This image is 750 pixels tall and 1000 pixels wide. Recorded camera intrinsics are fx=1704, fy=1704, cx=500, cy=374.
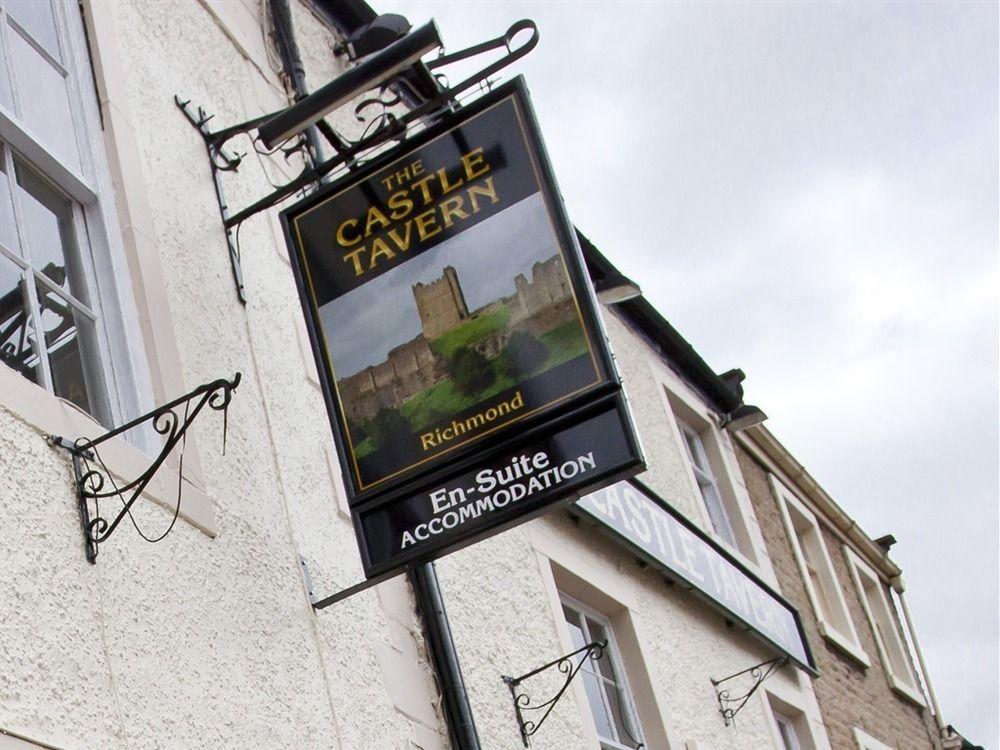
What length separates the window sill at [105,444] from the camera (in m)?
5.21

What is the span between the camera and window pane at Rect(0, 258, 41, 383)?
552 centimetres

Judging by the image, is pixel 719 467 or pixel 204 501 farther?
pixel 719 467

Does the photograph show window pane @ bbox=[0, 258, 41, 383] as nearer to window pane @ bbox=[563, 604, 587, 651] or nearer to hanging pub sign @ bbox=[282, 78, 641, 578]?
hanging pub sign @ bbox=[282, 78, 641, 578]

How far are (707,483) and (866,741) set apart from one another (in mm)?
2667

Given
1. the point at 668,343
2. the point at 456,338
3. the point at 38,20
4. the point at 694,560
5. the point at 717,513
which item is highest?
the point at 668,343

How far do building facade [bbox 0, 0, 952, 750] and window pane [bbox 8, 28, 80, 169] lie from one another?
0.5 inches

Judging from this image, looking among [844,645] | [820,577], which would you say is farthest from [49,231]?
[820,577]

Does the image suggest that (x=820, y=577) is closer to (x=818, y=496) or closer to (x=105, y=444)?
(x=818, y=496)

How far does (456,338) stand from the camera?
20.3ft

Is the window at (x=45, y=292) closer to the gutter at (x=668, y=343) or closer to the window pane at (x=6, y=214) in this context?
the window pane at (x=6, y=214)

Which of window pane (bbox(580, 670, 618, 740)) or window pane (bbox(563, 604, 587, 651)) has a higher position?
window pane (bbox(563, 604, 587, 651))

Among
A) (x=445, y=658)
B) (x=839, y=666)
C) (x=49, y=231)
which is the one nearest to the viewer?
(x=49, y=231)

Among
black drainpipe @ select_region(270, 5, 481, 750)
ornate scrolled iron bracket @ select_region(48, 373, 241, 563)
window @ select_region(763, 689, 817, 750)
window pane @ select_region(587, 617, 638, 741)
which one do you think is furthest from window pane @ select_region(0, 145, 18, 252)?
window @ select_region(763, 689, 817, 750)

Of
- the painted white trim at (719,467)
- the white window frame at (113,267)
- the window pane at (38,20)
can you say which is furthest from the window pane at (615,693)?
the window pane at (38,20)
